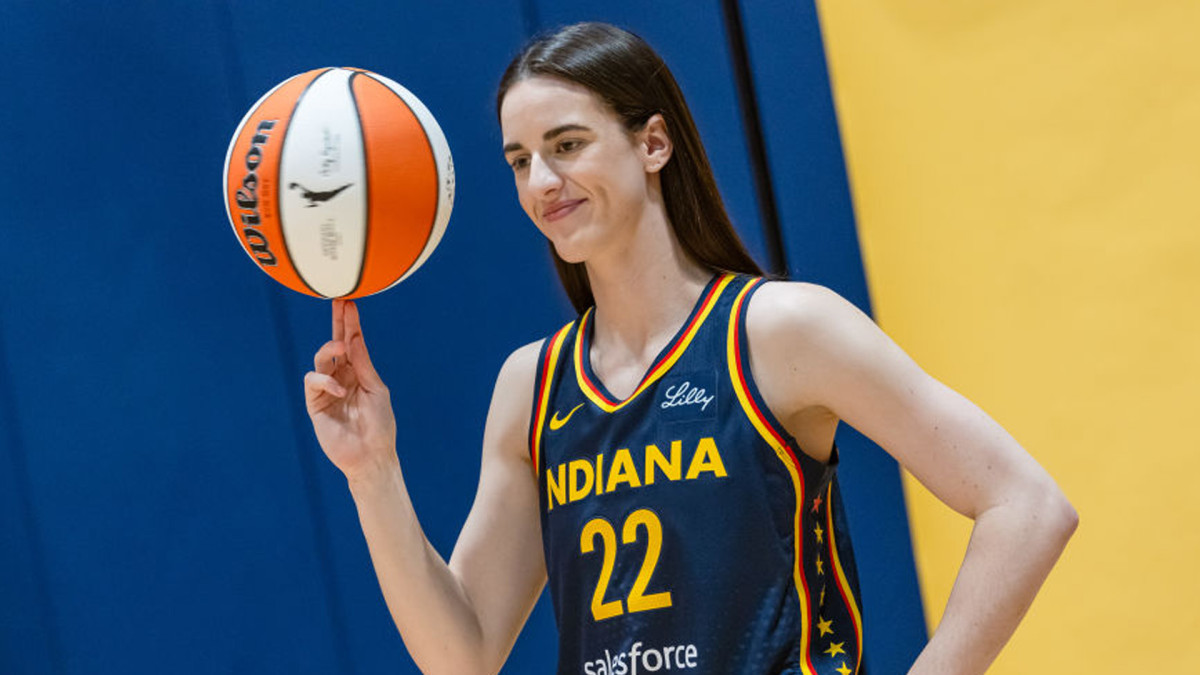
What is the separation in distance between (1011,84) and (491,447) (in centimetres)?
114

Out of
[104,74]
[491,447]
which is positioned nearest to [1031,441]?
[491,447]

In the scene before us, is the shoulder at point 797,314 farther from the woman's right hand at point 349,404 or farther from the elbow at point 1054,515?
the woman's right hand at point 349,404

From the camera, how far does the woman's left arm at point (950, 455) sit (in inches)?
64.0

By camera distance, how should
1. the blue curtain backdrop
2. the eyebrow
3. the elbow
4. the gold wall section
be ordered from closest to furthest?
1. the elbow
2. the eyebrow
3. the gold wall section
4. the blue curtain backdrop

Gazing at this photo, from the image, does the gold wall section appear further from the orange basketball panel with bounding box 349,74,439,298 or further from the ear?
the orange basketball panel with bounding box 349,74,439,298

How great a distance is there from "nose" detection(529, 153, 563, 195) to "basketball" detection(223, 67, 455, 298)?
143mm

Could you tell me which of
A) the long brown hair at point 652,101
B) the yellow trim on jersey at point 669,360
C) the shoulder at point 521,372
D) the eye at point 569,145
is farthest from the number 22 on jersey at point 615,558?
the eye at point 569,145

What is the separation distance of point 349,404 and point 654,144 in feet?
1.91

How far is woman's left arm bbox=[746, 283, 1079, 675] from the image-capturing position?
163 centimetres

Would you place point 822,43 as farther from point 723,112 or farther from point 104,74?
point 104,74

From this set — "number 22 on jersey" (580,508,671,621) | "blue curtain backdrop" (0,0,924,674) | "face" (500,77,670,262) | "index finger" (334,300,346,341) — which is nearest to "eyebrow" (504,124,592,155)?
"face" (500,77,670,262)

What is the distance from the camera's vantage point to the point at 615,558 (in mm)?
1771

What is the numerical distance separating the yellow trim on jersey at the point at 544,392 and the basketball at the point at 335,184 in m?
0.25

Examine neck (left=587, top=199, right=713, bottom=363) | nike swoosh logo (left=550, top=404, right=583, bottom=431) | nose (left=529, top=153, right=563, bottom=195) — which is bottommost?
nike swoosh logo (left=550, top=404, right=583, bottom=431)
